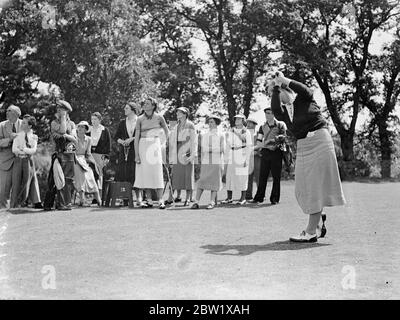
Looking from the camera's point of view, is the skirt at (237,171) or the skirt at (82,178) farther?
the skirt at (237,171)

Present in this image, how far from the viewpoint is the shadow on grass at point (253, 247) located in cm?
762

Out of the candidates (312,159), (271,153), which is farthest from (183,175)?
(312,159)

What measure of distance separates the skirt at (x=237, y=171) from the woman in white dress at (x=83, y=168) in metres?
3.06

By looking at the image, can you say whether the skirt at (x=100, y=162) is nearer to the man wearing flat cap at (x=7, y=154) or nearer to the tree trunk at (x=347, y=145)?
the man wearing flat cap at (x=7, y=154)

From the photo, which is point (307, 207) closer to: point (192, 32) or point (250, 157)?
point (250, 157)

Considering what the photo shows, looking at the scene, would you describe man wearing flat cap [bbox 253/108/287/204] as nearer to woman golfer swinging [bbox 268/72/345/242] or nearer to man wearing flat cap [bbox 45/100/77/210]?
man wearing flat cap [bbox 45/100/77/210]

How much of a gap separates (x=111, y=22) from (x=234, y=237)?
654 inches

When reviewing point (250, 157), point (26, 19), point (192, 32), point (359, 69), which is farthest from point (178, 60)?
point (250, 157)

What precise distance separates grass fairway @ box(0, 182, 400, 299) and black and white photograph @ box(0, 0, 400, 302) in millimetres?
33

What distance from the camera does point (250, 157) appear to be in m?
15.5

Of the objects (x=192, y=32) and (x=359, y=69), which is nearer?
(x=359, y=69)

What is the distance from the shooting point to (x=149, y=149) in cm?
1324

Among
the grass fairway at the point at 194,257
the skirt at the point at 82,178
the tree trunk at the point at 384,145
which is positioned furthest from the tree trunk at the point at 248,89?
the grass fairway at the point at 194,257
